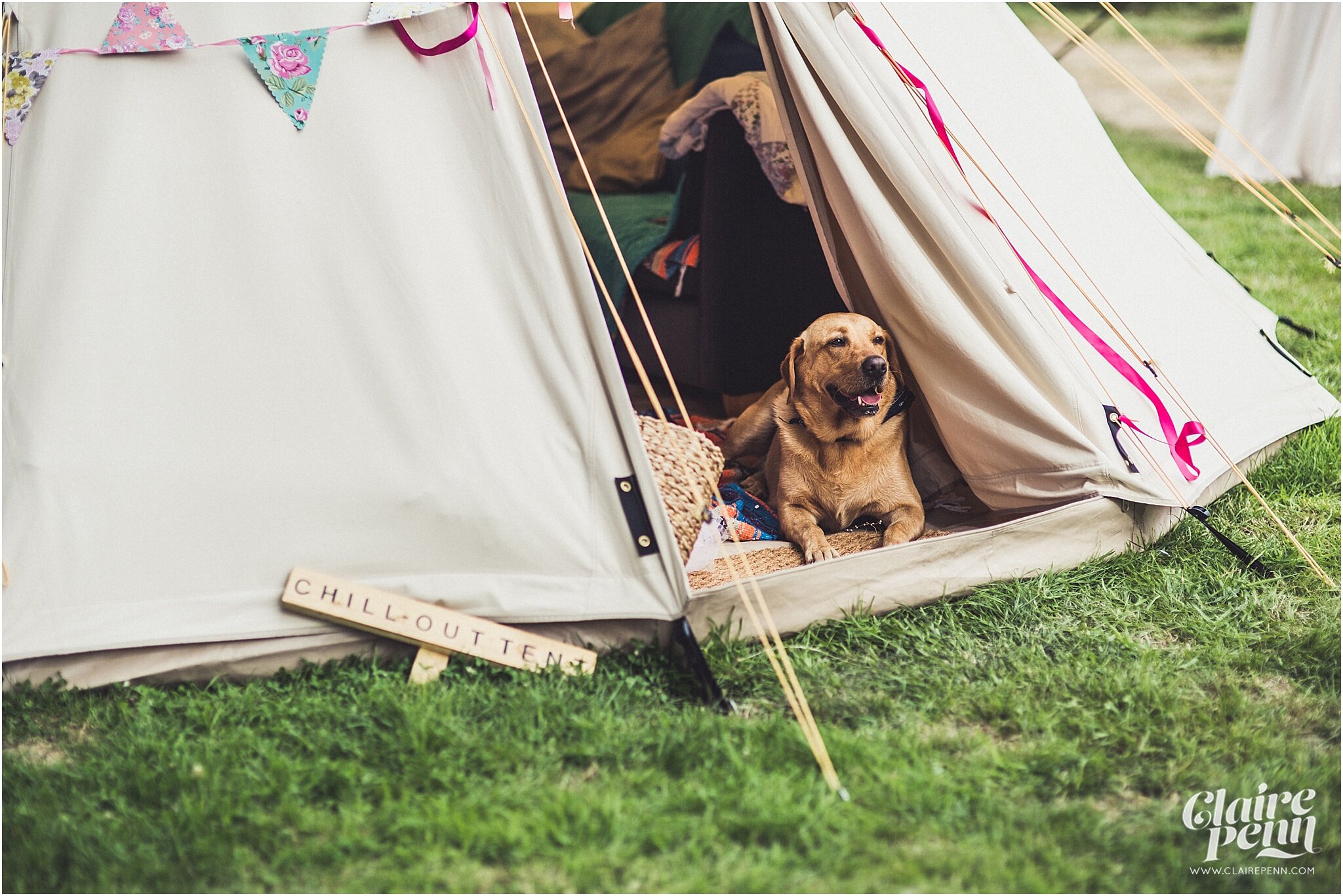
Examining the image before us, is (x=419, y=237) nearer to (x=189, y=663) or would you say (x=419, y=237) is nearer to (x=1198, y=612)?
(x=189, y=663)

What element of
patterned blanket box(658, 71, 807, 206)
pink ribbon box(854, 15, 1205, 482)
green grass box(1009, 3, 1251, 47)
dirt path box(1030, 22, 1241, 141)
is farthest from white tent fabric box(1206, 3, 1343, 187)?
pink ribbon box(854, 15, 1205, 482)

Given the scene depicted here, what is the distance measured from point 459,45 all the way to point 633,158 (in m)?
2.98

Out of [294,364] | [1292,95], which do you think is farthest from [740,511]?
[1292,95]

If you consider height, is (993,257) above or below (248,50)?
below

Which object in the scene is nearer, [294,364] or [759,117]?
[294,364]

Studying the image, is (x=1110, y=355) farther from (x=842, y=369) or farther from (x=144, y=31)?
(x=144, y=31)

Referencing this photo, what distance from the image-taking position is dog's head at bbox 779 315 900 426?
9.02 ft

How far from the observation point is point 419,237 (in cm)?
228

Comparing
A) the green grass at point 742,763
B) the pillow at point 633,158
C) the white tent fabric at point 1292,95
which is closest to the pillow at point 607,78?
the pillow at point 633,158

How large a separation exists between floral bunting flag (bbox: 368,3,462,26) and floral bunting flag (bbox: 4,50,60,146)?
664 mm

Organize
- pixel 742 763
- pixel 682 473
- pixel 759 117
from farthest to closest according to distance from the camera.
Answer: pixel 759 117 < pixel 682 473 < pixel 742 763

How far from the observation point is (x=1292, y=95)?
6.81 m

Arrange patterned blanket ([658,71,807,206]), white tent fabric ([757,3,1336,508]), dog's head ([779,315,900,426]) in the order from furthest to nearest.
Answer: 1. patterned blanket ([658,71,807,206])
2. dog's head ([779,315,900,426])
3. white tent fabric ([757,3,1336,508])

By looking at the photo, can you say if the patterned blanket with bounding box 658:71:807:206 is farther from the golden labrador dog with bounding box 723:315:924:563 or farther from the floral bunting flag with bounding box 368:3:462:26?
the floral bunting flag with bounding box 368:3:462:26
